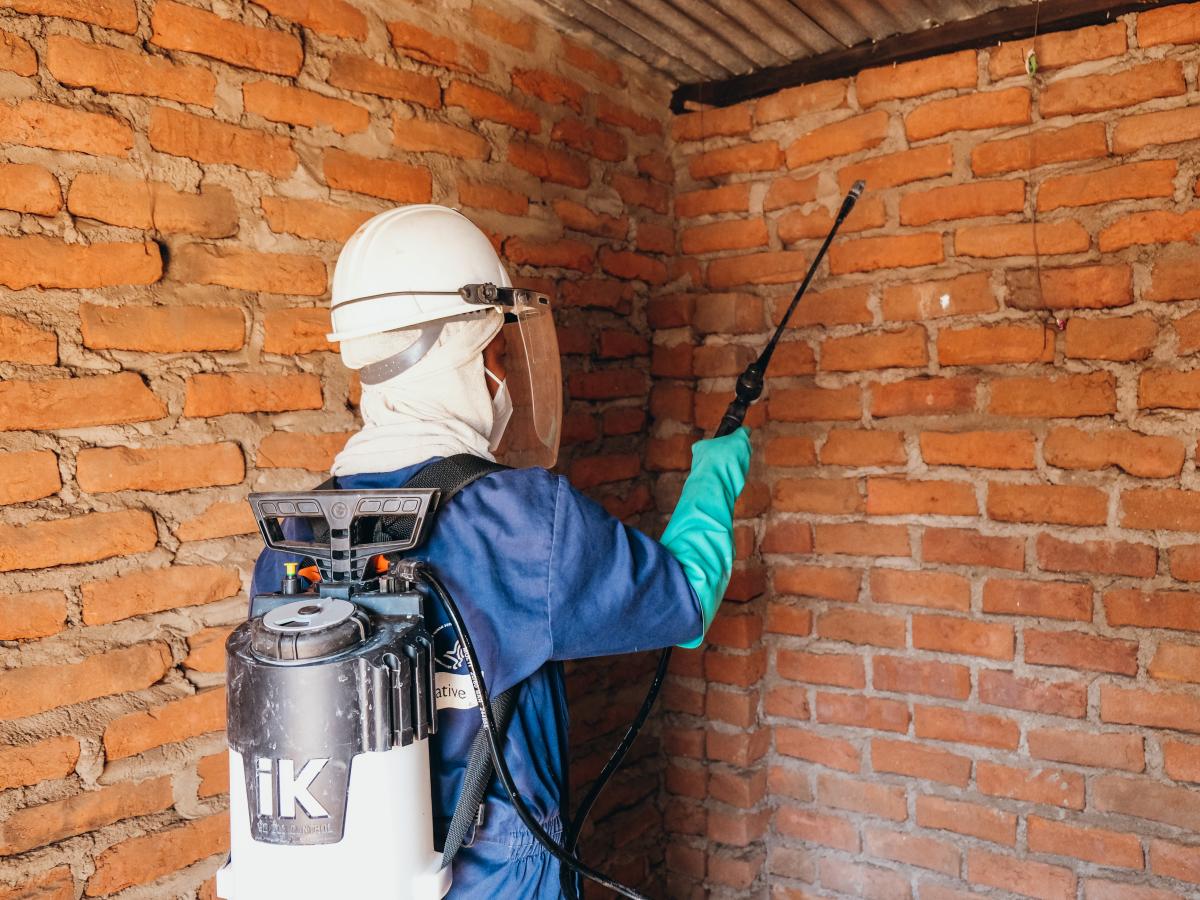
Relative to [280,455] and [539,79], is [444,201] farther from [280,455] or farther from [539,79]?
[280,455]

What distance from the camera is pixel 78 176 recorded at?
1.31 m

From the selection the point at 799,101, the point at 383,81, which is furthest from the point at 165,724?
the point at 799,101

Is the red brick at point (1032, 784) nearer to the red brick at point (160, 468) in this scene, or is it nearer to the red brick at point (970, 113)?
the red brick at point (970, 113)

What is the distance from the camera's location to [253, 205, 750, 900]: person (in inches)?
46.5

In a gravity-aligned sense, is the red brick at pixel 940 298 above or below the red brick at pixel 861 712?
above

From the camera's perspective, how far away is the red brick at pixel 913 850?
6.61ft

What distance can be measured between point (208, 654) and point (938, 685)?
4.80 ft

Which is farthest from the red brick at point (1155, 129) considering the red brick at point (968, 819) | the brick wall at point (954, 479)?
the red brick at point (968, 819)

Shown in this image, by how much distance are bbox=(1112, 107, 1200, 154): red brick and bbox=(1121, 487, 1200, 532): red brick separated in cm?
66

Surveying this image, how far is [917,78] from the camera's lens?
6.61 feet

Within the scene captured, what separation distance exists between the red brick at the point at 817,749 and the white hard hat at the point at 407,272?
1.37 metres

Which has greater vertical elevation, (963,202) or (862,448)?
(963,202)

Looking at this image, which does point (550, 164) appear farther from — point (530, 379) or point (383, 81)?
point (530, 379)

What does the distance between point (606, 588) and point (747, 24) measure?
1.41 meters
